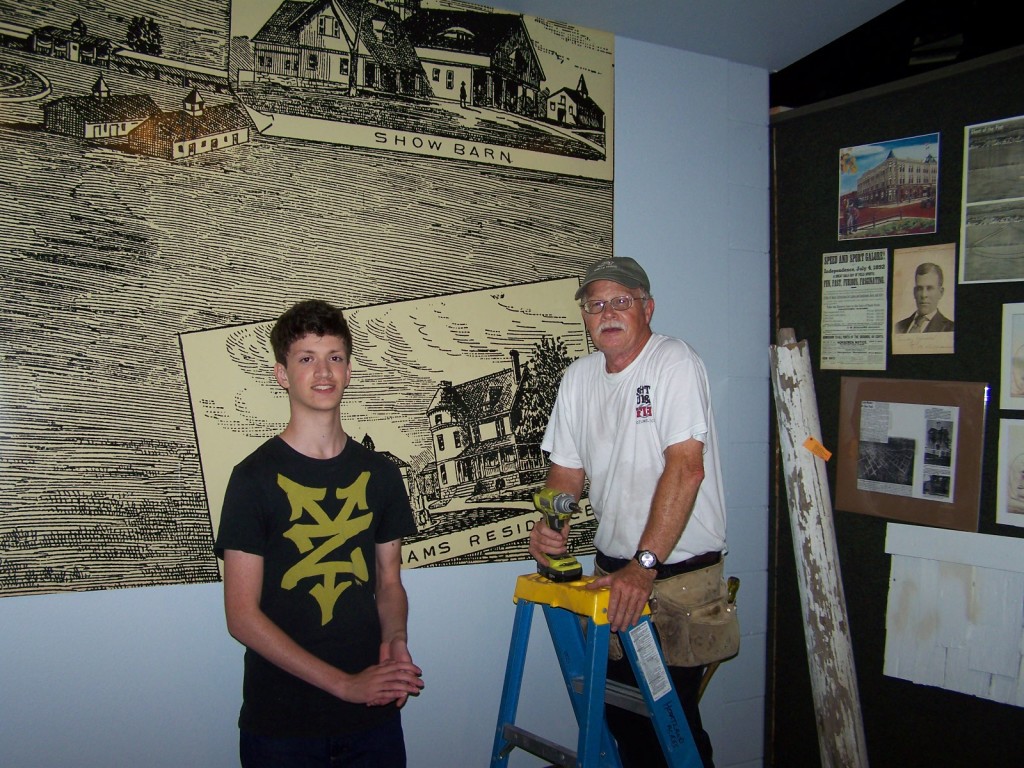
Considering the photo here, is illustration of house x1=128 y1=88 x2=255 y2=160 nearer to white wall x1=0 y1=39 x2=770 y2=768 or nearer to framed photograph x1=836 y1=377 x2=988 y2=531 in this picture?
white wall x1=0 y1=39 x2=770 y2=768

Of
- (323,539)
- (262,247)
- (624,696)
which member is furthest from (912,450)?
(262,247)

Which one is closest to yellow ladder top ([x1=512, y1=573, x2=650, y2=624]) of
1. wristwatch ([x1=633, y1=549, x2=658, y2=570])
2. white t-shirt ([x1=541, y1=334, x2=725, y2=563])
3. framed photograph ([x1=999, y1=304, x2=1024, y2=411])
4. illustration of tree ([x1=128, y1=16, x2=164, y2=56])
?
wristwatch ([x1=633, y1=549, x2=658, y2=570])

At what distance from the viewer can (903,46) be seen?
9.03 feet

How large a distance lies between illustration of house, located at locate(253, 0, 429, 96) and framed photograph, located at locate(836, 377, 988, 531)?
177 cm

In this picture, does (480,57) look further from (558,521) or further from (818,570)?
(818,570)

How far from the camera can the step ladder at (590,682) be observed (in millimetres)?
1836

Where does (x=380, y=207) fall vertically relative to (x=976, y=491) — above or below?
above

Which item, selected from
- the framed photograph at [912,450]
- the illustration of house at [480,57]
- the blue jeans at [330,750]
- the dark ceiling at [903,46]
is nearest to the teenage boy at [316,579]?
the blue jeans at [330,750]

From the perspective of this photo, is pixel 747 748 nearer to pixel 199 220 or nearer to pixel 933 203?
pixel 933 203

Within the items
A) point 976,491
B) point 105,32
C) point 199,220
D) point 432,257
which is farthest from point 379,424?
point 976,491

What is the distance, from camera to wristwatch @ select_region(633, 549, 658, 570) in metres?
1.87

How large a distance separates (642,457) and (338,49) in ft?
4.79

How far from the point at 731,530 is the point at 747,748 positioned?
81 cm

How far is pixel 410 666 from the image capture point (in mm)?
1712
